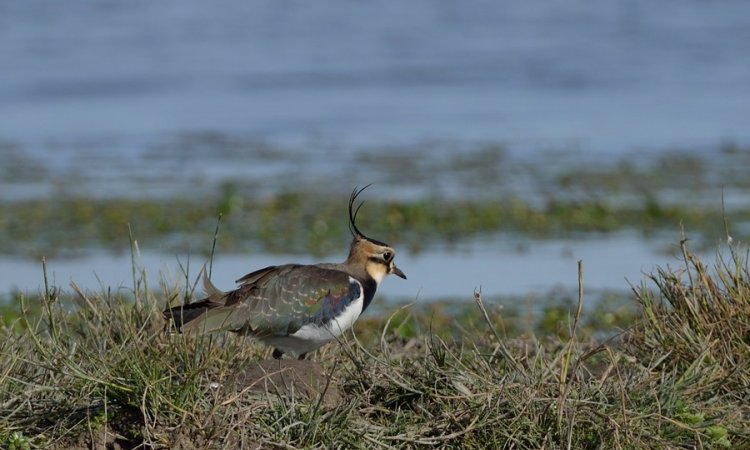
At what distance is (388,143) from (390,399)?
1001cm

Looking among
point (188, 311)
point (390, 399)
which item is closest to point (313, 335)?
point (188, 311)

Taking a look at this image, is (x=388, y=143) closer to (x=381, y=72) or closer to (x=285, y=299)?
(x=381, y=72)

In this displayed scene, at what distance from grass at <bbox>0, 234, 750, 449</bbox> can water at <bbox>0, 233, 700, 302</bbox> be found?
3791 mm

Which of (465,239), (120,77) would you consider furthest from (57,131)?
(465,239)

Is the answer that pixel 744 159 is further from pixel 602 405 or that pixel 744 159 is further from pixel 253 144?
pixel 602 405

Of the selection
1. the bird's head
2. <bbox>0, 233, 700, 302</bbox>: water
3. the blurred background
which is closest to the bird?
the bird's head

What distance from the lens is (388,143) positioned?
1497 cm

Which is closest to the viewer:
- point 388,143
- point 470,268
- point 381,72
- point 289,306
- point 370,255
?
point 289,306

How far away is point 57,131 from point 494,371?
12.0m

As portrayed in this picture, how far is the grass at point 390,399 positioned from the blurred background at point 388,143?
29.3 inches

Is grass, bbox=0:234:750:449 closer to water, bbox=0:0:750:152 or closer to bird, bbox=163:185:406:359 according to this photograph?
bird, bbox=163:185:406:359

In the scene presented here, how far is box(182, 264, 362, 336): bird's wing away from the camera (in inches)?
228

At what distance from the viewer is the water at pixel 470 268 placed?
9.41 m

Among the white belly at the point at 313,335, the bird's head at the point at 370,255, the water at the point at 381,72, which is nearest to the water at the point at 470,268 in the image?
the bird's head at the point at 370,255
